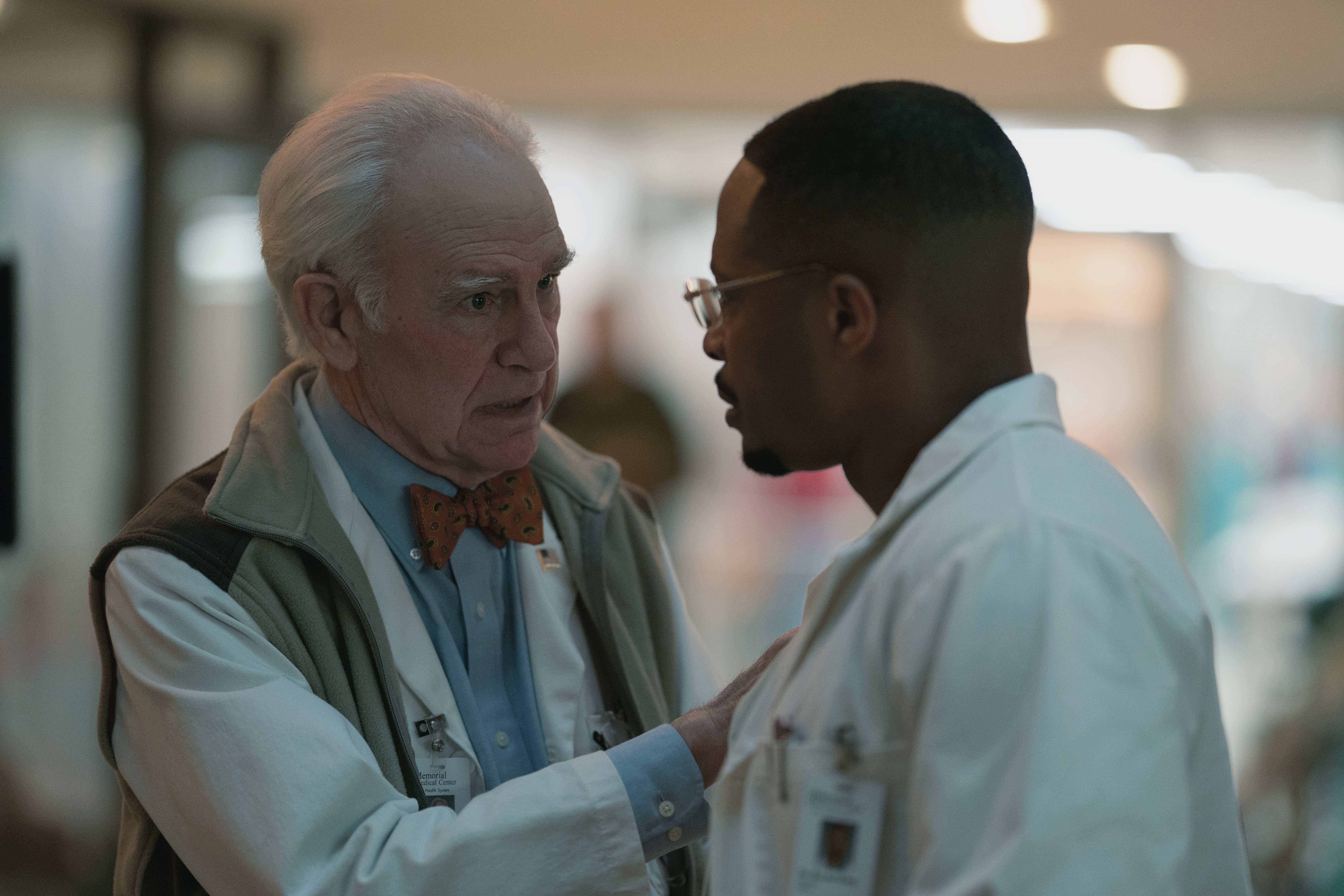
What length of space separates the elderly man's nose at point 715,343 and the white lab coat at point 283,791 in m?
0.56

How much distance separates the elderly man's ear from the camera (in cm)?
178

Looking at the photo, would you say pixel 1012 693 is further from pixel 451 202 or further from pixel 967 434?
pixel 451 202

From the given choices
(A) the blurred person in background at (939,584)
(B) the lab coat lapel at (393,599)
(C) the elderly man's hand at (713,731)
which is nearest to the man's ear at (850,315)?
(A) the blurred person in background at (939,584)

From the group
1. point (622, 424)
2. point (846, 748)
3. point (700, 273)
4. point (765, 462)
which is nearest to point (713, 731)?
point (765, 462)

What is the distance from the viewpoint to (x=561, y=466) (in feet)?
6.59

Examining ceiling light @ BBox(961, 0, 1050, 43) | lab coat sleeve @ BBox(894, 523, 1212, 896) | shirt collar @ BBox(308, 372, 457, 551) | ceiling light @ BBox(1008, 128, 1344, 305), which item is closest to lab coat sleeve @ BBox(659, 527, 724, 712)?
Answer: shirt collar @ BBox(308, 372, 457, 551)

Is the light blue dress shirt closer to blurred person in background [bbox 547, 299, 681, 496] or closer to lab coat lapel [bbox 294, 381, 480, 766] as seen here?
lab coat lapel [bbox 294, 381, 480, 766]

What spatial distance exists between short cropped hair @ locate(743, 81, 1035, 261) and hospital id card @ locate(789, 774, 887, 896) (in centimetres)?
49

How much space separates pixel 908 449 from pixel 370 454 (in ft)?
3.00

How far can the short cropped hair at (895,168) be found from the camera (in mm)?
1129

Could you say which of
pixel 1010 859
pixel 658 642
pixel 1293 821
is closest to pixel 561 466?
pixel 658 642

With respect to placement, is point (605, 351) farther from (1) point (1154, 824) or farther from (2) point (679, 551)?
(1) point (1154, 824)

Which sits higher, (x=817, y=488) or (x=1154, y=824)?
(x=1154, y=824)

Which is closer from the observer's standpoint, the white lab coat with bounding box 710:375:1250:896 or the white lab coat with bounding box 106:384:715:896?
the white lab coat with bounding box 710:375:1250:896
